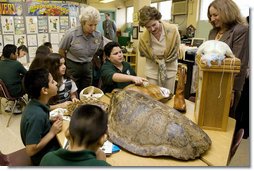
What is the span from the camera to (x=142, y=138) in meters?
0.96

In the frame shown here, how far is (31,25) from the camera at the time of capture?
3281mm

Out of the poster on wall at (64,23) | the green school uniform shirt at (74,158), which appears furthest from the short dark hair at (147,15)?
the poster on wall at (64,23)

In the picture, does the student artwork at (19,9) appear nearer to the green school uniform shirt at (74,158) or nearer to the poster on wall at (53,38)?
the poster on wall at (53,38)

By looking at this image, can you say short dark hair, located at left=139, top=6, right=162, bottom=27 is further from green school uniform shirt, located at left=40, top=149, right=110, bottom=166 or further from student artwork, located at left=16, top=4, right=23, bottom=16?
student artwork, located at left=16, top=4, right=23, bottom=16

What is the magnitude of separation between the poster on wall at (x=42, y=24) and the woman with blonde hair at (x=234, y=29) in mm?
2594

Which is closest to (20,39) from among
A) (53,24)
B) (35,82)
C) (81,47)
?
(53,24)

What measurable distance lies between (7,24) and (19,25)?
15 cm

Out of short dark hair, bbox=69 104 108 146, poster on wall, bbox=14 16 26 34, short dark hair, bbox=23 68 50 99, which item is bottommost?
short dark hair, bbox=69 104 108 146

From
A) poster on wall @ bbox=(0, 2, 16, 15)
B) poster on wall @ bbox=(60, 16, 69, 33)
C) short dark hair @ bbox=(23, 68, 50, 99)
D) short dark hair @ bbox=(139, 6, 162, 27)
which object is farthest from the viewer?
poster on wall @ bbox=(60, 16, 69, 33)

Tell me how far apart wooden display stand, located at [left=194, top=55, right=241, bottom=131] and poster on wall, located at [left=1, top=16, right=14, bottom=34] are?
2.86 meters

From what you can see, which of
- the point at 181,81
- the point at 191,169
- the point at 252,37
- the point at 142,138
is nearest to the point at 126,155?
the point at 142,138

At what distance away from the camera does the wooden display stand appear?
1084mm

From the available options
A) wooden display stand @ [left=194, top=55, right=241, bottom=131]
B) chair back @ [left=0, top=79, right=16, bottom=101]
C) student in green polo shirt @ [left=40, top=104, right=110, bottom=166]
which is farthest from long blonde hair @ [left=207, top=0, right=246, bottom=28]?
chair back @ [left=0, top=79, right=16, bottom=101]

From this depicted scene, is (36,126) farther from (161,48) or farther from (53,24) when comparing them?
(53,24)
